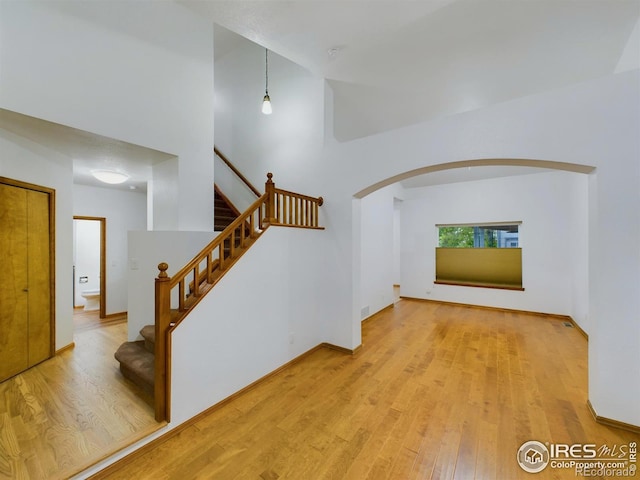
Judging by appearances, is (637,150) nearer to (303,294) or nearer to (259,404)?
(303,294)

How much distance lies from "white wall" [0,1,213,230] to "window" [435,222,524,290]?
5697 millimetres

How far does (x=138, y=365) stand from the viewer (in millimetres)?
2498

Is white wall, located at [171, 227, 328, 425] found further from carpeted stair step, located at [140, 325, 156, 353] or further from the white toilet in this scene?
the white toilet

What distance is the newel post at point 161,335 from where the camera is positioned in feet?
6.26

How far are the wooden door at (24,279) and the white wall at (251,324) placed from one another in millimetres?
2297

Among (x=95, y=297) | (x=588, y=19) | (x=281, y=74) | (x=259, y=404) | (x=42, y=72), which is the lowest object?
(x=259, y=404)

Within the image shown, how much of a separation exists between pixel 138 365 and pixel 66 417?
22.1 inches

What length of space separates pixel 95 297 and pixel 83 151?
3.83 m

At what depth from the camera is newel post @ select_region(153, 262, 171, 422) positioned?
191cm

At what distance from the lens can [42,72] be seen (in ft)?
7.34

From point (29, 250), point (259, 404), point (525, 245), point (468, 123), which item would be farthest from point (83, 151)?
point (525, 245)

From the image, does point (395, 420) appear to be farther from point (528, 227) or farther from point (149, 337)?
point (528, 227)

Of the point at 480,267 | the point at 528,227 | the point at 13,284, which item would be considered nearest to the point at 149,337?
the point at 13,284

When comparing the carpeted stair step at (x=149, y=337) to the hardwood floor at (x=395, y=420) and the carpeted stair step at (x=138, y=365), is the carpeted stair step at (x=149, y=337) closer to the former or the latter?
the carpeted stair step at (x=138, y=365)
